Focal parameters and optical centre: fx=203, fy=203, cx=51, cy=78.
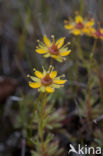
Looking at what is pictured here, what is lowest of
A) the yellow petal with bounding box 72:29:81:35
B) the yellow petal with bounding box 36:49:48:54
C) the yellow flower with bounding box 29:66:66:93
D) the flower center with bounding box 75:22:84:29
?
the yellow flower with bounding box 29:66:66:93

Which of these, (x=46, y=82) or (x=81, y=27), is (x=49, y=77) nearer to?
(x=46, y=82)

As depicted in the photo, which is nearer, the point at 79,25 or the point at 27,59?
the point at 79,25

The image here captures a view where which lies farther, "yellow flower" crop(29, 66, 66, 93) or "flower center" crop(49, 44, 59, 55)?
"flower center" crop(49, 44, 59, 55)

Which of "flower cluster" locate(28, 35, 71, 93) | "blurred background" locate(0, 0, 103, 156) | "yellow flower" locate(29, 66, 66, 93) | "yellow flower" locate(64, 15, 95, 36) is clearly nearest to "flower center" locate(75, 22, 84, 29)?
"yellow flower" locate(64, 15, 95, 36)

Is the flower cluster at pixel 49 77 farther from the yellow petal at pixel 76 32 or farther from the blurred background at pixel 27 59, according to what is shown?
the yellow petal at pixel 76 32

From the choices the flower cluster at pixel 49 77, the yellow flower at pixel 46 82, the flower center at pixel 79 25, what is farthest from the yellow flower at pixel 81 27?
the yellow flower at pixel 46 82

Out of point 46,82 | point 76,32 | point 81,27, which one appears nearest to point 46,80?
point 46,82

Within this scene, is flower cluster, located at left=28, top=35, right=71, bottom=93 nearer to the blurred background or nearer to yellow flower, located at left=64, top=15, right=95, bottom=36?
the blurred background

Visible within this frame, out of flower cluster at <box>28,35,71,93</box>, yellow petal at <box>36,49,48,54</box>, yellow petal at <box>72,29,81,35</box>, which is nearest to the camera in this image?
flower cluster at <box>28,35,71,93</box>
